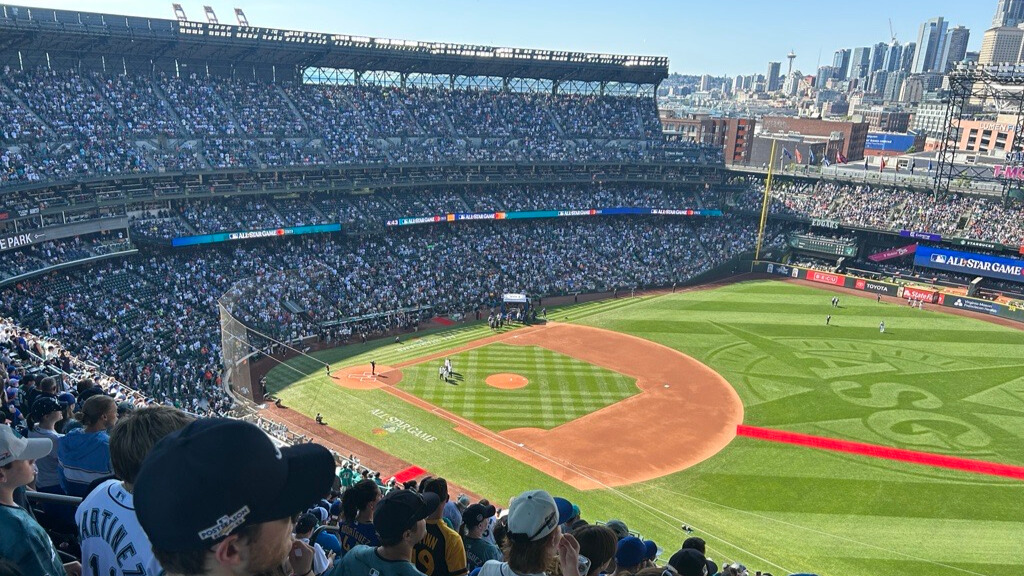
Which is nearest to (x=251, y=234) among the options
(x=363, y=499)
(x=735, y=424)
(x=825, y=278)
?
(x=735, y=424)

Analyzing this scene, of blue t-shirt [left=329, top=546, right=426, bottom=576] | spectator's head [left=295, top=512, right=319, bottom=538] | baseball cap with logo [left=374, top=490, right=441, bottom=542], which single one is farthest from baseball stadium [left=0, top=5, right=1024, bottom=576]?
spectator's head [left=295, top=512, right=319, bottom=538]

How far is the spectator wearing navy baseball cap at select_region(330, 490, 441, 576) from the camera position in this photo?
4.76 meters

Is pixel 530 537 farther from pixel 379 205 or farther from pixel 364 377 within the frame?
pixel 379 205

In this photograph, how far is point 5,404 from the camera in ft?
42.2

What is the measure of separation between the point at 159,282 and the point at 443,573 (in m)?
40.2

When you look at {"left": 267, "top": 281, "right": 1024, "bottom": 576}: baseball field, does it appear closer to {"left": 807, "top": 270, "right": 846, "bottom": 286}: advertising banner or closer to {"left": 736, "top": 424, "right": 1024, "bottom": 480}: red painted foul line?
{"left": 736, "top": 424, "right": 1024, "bottom": 480}: red painted foul line

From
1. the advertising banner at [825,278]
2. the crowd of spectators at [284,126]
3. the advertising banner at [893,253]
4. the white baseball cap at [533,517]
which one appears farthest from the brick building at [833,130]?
the white baseball cap at [533,517]

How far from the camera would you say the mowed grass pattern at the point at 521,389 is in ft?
111

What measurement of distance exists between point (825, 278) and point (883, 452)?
34861 millimetres

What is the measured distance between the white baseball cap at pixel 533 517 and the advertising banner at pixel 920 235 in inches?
2640

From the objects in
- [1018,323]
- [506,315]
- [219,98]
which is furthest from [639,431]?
[219,98]

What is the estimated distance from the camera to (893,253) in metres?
63.3

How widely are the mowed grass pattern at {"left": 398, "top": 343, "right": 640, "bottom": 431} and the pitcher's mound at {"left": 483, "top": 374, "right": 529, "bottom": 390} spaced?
35cm

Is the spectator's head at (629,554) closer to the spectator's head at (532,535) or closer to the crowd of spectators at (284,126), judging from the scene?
the spectator's head at (532,535)
